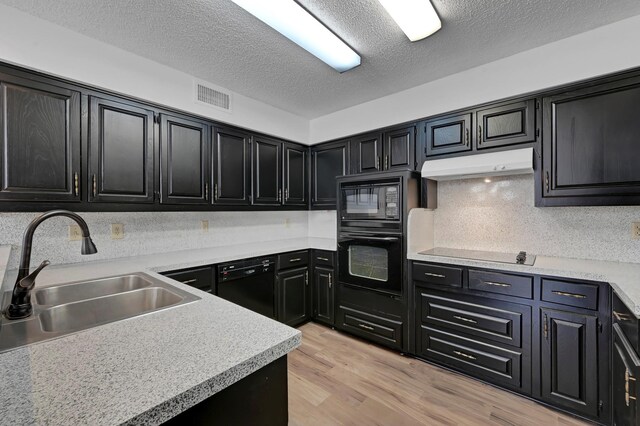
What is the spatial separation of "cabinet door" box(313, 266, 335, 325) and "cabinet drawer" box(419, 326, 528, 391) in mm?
1031

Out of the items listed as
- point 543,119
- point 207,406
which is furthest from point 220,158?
point 543,119

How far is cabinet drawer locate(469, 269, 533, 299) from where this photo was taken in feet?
6.53

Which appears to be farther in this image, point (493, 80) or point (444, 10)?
point (493, 80)

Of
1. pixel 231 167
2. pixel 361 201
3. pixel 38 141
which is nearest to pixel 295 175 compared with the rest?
pixel 231 167

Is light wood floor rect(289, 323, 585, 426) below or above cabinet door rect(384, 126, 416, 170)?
below

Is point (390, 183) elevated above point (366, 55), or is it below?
below

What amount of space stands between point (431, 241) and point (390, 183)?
791 mm

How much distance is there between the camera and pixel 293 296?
313 centimetres

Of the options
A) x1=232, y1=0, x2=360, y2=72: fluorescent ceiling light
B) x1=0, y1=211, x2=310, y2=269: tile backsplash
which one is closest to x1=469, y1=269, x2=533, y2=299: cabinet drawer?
x1=232, y1=0, x2=360, y2=72: fluorescent ceiling light

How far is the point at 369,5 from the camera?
1763mm

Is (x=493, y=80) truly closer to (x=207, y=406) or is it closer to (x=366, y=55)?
(x=366, y=55)

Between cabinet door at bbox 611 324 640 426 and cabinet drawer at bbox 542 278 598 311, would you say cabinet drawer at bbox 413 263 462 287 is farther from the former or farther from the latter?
cabinet door at bbox 611 324 640 426

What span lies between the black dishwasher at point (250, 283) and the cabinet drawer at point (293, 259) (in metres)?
0.11

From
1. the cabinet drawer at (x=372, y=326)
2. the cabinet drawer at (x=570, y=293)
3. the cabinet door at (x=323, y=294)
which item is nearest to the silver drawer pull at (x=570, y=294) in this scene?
the cabinet drawer at (x=570, y=293)
